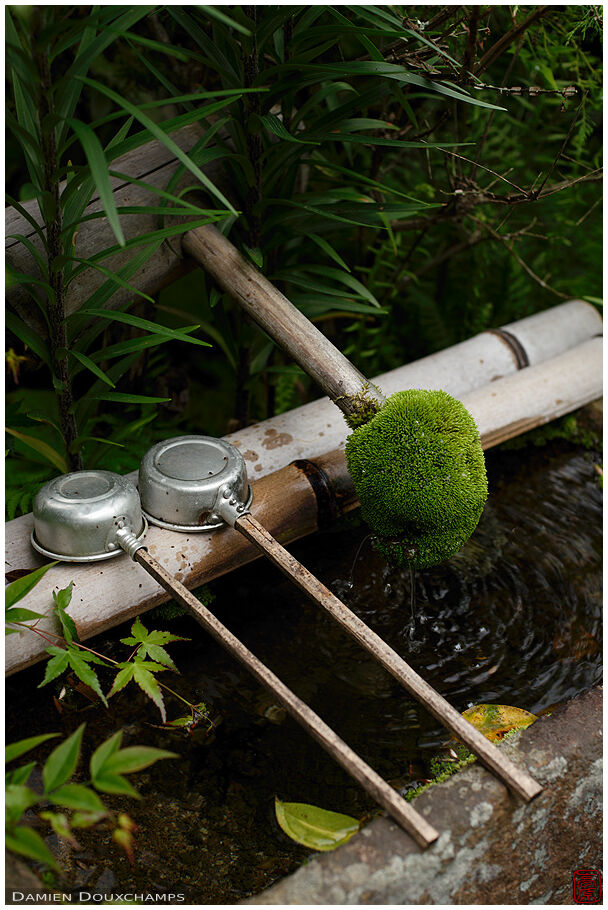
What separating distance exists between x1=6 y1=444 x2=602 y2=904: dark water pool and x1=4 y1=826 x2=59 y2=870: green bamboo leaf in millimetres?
602

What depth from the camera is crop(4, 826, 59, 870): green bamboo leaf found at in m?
1.22

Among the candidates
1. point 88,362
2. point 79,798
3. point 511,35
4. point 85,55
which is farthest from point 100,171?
point 511,35

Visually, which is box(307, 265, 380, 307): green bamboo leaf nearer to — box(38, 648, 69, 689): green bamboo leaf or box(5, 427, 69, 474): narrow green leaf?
box(5, 427, 69, 474): narrow green leaf

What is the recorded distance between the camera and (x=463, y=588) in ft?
8.69

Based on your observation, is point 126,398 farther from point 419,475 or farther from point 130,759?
point 130,759

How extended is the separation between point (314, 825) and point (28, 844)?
791 mm

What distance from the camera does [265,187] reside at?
106 inches

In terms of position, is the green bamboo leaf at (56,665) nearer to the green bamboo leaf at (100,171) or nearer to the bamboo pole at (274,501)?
the bamboo pole at (274,501)

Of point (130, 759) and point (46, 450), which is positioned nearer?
point (130, 759)

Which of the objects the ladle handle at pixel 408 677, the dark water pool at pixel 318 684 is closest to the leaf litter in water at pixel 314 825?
the dark water pool at pixel 318 684

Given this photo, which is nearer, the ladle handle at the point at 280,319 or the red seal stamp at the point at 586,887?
the red seal stamp at the point at 586,887

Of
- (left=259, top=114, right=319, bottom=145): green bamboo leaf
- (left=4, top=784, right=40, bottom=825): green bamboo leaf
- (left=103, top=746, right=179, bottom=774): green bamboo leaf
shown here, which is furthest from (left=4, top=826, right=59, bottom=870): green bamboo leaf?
(left=259, top=114, right=319, bottom=145): green bamboo leaf

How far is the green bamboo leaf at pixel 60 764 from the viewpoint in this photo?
128cm

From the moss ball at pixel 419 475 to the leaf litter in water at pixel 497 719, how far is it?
0.44m
